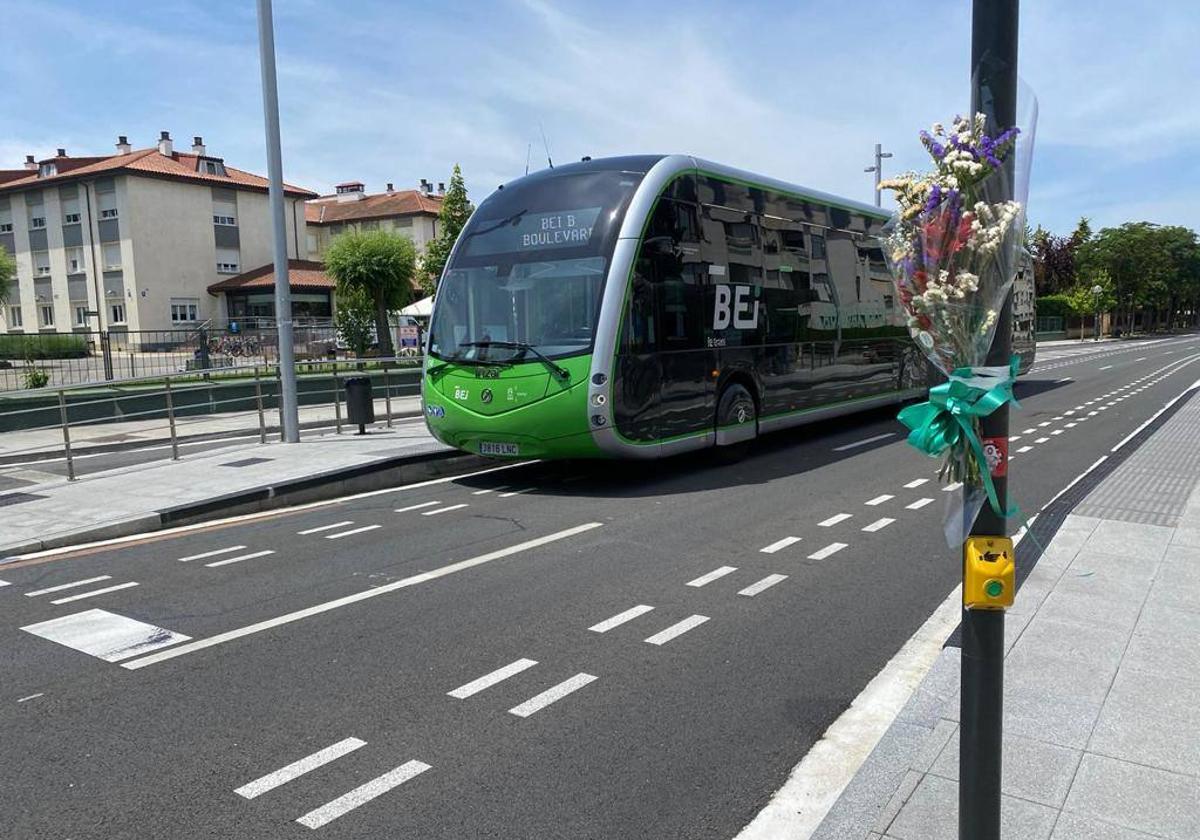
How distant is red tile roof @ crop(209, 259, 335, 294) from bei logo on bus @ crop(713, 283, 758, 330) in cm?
4251

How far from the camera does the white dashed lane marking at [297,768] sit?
3.73 meters

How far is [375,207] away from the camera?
227ft

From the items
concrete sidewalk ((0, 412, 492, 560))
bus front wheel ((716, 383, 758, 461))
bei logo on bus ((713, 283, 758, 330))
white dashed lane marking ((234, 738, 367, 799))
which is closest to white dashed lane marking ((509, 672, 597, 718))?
white dashed lane marking ((234, 738, 367, 799))

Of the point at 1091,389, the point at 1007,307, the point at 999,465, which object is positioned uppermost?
the point at 1007,307

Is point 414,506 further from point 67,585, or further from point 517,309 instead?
point 67,585

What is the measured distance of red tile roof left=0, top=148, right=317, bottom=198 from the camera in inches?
1994

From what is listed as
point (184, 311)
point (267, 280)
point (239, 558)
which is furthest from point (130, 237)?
point (239, 558)

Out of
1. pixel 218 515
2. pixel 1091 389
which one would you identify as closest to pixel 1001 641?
pixel 218 515

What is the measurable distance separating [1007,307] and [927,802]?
6.18 feet

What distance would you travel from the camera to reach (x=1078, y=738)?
149 inches

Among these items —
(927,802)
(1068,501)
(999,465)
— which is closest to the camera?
(999,465)

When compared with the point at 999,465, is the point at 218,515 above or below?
below

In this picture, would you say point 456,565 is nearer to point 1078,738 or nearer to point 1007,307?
point 1078,738

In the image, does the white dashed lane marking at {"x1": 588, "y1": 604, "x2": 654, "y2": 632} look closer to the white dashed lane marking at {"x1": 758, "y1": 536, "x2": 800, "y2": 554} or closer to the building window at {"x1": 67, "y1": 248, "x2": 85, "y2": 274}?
the white dashed lane marking at {"x1": 758, "y1": 536, "x2": 800, "y2": 554}
